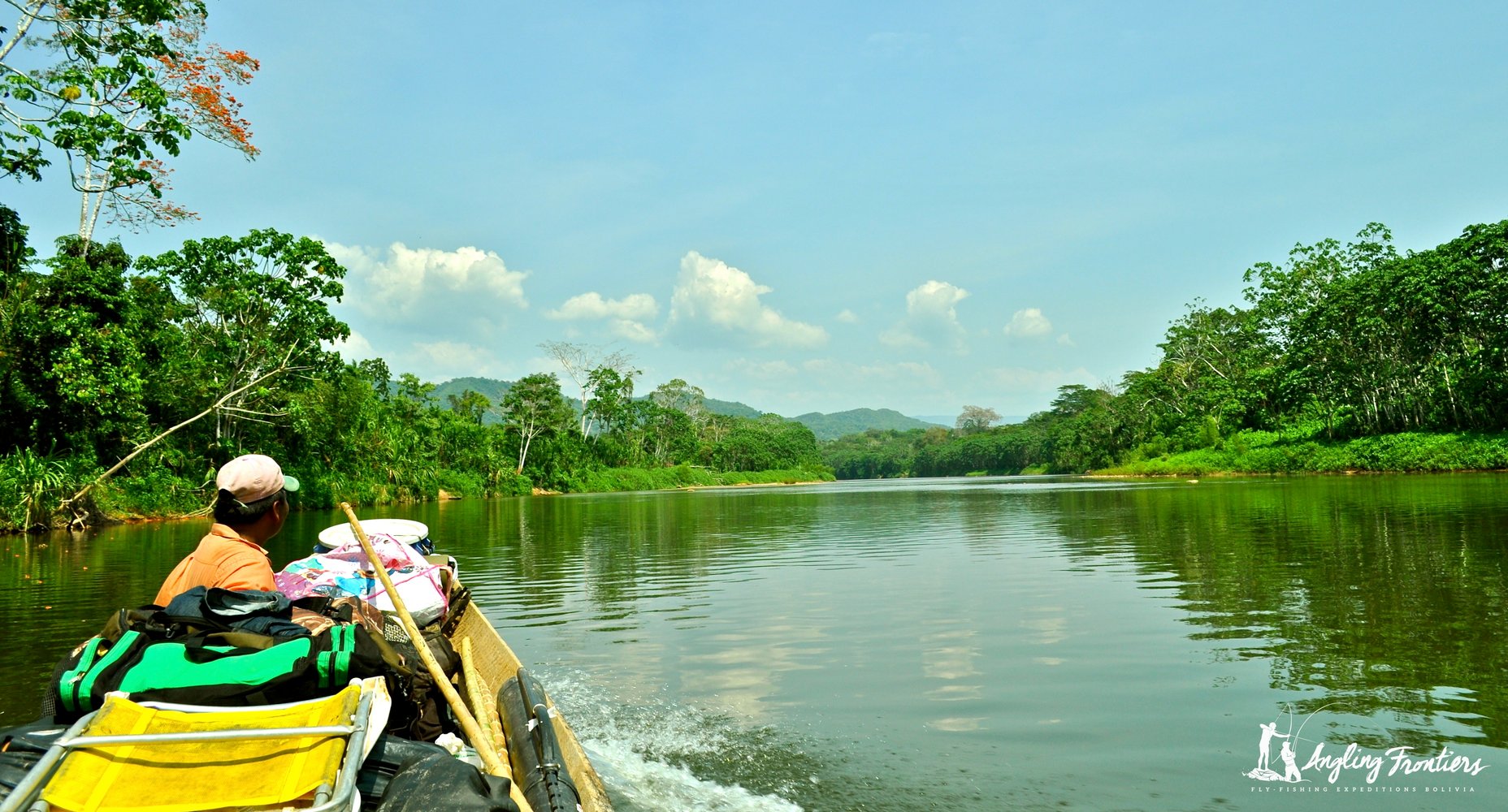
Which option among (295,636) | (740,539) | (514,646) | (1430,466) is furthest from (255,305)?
(1430,466)

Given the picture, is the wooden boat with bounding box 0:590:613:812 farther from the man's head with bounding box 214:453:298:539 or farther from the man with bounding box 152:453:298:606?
the man's head with bounding box 214:453:298:539

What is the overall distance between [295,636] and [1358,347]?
42694 mm

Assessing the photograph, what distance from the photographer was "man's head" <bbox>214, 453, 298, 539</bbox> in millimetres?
3289

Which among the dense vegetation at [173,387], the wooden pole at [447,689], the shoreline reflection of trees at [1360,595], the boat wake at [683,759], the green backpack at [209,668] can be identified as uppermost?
the dense vegetation at [173,387]

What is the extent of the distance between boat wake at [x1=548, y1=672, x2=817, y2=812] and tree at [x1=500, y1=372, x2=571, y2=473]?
1828 inches

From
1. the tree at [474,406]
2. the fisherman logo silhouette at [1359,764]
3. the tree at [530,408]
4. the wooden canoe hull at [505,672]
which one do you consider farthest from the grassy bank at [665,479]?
the fisherman logo silhouette at [1359,764]

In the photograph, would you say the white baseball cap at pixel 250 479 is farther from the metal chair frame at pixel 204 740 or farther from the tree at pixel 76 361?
the tree at pixel 76 361

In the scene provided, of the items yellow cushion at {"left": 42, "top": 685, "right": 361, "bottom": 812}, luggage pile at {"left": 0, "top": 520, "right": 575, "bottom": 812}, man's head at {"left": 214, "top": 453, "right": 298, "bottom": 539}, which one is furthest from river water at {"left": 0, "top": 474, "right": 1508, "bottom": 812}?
man's head at {"left": 214, "top": 453, "right": 298, "bottom": 539}

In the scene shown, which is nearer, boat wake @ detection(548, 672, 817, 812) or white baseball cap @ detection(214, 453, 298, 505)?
white baseball cap @ detection(214, 453, 298, 505)

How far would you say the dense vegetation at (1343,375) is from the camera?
1200 inches

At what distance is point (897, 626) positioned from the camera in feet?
23.1

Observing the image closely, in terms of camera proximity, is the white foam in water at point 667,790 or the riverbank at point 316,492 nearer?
the white foam in water at point 667,790

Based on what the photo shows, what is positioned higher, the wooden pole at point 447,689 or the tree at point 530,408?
the tree at point 530,408

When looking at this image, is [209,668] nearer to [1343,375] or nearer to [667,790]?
[667,790]
